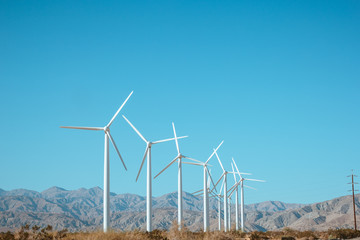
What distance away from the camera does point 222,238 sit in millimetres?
41719

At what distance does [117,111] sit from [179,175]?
15.6 meters

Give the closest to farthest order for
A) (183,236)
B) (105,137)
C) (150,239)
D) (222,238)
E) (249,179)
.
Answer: (150,239)
(183,236)
(222,238)
(105,137)
(249,179)

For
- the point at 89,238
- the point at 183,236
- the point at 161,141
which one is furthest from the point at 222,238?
the point at 161,141

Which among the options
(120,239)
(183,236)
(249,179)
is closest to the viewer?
(120,239)

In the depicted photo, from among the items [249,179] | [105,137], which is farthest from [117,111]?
[249,179]

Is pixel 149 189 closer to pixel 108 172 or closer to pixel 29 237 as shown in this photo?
pixel 108 172

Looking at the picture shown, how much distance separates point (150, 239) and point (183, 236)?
4313mm

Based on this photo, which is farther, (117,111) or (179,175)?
(179,175)

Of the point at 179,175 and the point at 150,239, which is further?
the point at 179,175

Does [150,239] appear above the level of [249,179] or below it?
below

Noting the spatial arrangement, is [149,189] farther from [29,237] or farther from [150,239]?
[29,237]

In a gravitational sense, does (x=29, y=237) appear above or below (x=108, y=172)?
below

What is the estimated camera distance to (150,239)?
1308 inches

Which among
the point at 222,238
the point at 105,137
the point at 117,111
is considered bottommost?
the point at 222,238
